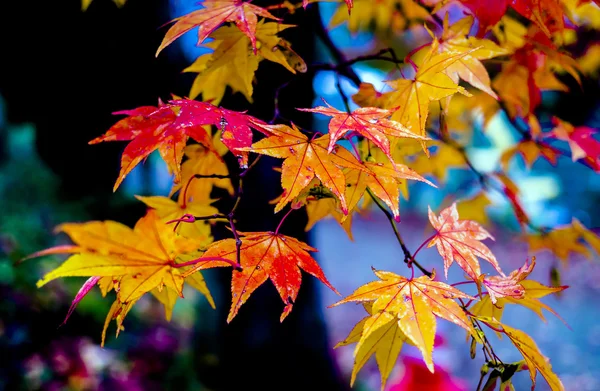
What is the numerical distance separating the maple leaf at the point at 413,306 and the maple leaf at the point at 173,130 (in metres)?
0.24

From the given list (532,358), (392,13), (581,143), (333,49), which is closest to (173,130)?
(532,358)

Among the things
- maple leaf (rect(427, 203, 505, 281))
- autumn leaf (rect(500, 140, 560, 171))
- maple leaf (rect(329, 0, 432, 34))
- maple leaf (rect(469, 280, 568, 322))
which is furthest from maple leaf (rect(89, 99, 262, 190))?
autumn leaf (rect(500, 140, 560, 171))

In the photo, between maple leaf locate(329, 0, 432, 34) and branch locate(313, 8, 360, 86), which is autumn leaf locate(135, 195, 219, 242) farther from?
maple leaf locate(329, 0, 432, 34)

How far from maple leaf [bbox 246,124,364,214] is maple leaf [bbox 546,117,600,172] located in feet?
2.00

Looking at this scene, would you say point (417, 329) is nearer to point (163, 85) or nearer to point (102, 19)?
point (163, 85)

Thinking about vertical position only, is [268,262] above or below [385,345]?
above

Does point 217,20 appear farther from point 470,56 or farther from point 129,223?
point 129,223

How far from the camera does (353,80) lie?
897 mm

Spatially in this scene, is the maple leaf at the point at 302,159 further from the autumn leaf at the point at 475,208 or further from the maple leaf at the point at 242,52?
the autumn leaf at the point at 475,208

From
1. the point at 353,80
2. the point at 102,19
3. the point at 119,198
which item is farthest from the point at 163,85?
Result: the point at 119,198

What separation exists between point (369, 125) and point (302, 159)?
101mm

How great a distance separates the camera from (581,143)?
0.91m

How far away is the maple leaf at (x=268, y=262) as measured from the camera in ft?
1.72

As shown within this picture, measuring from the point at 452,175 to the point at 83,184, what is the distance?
5.15 metres
